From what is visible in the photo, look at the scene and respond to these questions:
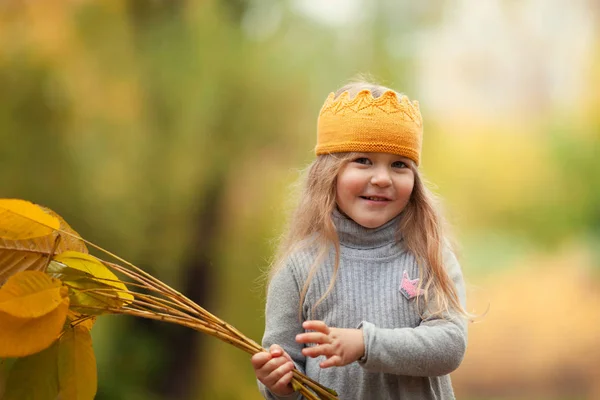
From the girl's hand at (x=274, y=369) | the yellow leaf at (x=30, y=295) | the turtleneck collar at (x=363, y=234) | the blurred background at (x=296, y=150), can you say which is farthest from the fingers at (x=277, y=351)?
the blurred background at (x=296, y=150)

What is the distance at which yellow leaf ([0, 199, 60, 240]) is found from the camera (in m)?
1.29

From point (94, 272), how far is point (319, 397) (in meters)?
0.45

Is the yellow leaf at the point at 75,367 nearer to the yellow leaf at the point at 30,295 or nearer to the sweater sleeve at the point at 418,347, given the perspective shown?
the yellow leaf at the point at 30,295

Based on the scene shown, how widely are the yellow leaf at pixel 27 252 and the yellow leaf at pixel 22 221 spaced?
22 mm

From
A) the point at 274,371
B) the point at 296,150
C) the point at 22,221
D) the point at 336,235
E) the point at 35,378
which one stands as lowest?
the point at 35,378

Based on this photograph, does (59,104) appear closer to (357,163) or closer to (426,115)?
(426,115)

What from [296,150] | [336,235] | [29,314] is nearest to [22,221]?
[29,314]

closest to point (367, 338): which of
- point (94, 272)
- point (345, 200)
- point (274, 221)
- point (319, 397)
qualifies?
point (319, 397)

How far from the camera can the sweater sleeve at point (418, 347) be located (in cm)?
127

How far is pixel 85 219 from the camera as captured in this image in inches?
145

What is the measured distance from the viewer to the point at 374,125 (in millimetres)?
1432

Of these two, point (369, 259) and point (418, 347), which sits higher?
point (369, 259)

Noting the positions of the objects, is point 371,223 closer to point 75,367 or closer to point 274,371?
point 274,371

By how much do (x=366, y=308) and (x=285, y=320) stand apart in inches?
5.9
